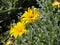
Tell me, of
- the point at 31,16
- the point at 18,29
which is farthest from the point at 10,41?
the point at 31,16

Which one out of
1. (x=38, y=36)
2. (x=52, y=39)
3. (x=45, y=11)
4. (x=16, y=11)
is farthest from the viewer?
(x=16, y=11)

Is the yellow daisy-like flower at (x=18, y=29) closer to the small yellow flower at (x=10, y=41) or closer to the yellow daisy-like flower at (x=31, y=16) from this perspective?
the yellow daisy-like flower at (x=31, y=16)

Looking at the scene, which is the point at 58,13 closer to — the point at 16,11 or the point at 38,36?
the point at 38,36

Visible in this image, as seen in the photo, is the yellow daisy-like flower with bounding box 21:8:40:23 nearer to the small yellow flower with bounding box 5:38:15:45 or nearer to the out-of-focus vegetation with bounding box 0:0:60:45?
the out-of-focus vegetation with bounding box 0:0:60:45

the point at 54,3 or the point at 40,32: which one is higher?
the point at 54,3

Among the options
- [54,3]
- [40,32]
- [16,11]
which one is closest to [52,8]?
[54,3]

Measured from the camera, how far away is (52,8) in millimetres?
2635

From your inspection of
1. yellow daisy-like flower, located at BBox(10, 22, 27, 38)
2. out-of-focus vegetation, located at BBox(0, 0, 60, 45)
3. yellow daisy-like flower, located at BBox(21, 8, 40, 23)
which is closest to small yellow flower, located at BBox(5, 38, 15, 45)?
out-of-focus vegetation, located at BBox(0, 0, 60, 45)

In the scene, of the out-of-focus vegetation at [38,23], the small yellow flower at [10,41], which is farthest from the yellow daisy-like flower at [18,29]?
the small yellow flower at [10,41]

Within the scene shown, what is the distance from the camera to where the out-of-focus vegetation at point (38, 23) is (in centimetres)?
238

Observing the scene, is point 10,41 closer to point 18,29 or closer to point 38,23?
point 18,29

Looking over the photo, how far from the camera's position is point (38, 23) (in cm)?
263

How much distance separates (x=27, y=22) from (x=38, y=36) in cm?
28

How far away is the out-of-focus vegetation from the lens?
238 centimetres
